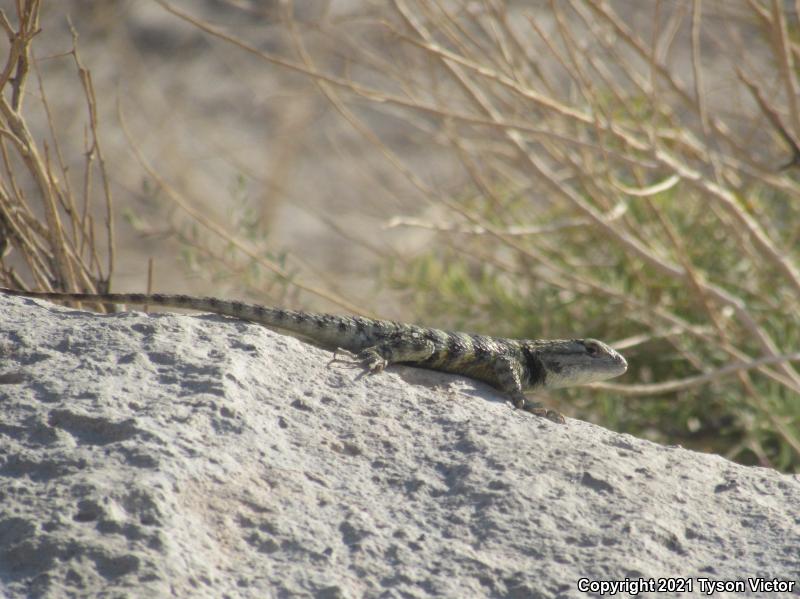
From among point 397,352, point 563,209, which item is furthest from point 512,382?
point 563,209

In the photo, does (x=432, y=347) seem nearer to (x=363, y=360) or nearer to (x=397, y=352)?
(x=397, y=352)

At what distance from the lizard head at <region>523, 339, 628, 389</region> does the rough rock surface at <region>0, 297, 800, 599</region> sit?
1.20 meters

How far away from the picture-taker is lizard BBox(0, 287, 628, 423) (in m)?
3.71

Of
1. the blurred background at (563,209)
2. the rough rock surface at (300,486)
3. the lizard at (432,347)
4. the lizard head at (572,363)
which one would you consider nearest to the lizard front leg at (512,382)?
the lizard at (432,347)

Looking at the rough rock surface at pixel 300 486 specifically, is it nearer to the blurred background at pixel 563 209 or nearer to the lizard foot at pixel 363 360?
the lizard foot at pixel 363 360

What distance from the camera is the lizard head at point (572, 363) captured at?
468cm

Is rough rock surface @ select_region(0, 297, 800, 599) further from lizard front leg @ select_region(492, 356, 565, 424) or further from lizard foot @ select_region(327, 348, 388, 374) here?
lizard front leg @ select_region(492, 356, 565, 424)

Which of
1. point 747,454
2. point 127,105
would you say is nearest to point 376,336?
point 747,454

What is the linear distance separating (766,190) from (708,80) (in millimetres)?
9445

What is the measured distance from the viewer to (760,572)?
281 centimetres

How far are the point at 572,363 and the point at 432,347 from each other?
825 mm

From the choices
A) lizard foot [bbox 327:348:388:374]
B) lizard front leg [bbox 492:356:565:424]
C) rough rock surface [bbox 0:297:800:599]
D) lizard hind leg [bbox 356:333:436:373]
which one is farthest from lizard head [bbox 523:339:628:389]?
rough rock surface [bbox 0:297:800:599]

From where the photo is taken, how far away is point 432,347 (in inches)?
165

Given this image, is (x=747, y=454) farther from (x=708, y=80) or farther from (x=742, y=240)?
(x=708, y=80)
